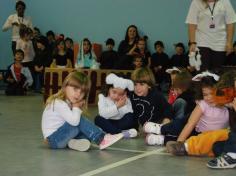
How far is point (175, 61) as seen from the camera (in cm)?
923

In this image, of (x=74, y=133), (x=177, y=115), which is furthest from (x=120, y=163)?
(x=177, y=115)

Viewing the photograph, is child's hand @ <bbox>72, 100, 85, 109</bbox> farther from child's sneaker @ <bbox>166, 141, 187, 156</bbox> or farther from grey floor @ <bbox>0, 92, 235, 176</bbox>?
child's sneaker @ <bbox>166, 141, 187, 156</bbox>

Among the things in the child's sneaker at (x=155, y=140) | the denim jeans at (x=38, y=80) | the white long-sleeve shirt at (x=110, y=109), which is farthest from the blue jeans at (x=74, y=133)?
the denim jeans at (x=38, y=80)

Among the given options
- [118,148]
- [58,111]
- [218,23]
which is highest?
[218,23]

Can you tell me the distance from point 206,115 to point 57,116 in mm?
1095

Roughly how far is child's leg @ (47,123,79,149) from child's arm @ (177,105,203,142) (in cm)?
77

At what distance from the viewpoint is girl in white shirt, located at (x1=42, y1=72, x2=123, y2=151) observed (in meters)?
3.76

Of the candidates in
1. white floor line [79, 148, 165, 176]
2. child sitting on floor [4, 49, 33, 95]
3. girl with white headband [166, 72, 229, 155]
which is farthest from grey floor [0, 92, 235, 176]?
child sitting on floor [4, 49, 33, 95]

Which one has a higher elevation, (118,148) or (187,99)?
(187,99)

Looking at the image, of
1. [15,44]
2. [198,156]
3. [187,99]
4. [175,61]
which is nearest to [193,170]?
[198,156]

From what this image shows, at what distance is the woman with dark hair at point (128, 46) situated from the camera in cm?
887


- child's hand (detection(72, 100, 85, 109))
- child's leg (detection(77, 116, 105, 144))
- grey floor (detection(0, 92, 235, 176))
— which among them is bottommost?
grey floor (detection(0, 92, 235, 176))

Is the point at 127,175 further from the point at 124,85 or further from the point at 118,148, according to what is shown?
the point at 124,85

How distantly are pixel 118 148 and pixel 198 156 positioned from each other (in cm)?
64
